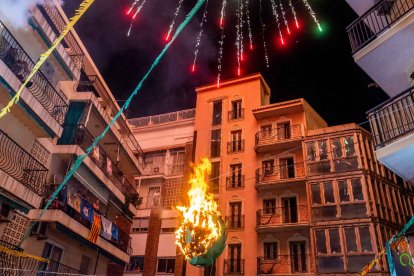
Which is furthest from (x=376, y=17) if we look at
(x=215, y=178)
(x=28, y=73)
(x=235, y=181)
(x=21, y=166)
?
(x=215, y=178)

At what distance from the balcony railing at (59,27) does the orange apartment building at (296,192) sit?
49.7 ft

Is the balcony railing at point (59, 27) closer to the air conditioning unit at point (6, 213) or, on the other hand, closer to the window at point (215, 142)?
the air conditioning unit at point (6, 213)

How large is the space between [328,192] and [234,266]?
8.67m

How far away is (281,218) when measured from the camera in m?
26.0

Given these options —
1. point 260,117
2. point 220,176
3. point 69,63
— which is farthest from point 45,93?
point 260,117

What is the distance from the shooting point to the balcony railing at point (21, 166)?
12852 millimetres

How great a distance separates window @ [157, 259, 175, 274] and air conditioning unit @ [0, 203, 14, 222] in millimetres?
17002

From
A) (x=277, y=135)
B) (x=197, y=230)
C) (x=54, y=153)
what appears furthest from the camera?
(x=277, y=135)

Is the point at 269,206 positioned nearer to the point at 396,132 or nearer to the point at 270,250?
the point at 270,250

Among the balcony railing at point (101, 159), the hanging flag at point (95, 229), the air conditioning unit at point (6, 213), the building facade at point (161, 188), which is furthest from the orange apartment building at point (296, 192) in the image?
the air conditioning unit at point (6, 213)

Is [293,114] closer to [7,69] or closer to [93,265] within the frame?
[93,265]

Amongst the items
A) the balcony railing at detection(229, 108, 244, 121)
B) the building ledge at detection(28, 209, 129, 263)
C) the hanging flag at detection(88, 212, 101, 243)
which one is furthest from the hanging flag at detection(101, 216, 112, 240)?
the balcony railing at detection(229, 108, 244, 121)

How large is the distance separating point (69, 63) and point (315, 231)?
18234 millimetres

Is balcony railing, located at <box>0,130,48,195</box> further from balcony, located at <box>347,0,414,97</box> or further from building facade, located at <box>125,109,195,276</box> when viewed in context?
building facade, located at <box>125,109,195,276</box>
